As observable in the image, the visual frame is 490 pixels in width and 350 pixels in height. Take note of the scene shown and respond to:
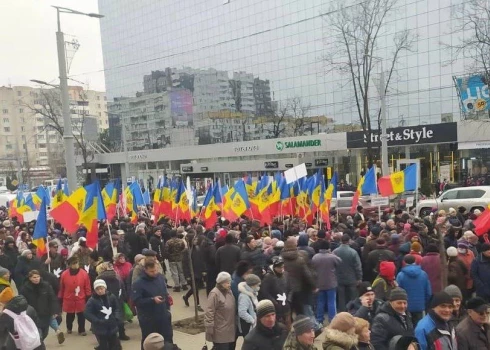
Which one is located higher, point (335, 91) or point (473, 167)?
point (335, 91)

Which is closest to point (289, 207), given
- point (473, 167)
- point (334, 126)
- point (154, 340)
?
point (154, 340)

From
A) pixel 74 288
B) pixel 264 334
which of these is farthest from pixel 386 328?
pixel 74 288

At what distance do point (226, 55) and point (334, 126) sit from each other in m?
17.0

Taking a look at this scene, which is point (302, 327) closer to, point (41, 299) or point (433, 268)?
point (433, 268)

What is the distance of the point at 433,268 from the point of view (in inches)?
297

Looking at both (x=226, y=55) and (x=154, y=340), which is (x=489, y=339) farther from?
(x=226, y=55)

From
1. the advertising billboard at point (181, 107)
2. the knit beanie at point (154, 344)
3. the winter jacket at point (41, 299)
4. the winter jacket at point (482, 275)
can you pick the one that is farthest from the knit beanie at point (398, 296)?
the advertising billboard at point (181, 107)

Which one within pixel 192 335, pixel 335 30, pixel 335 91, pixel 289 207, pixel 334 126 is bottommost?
pixel 192 335

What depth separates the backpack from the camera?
5.38 meters

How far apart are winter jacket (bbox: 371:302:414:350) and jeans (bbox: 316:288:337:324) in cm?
353

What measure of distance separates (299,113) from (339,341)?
43.6 m

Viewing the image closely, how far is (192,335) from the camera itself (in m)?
8.38

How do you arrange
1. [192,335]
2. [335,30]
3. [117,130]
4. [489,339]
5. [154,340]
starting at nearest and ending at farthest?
[154,340]
[489,339]
[192,335]
[335,30]
[117,130]

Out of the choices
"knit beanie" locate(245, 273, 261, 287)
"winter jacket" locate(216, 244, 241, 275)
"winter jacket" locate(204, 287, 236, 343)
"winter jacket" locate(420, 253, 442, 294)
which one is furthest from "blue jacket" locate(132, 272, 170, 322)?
"winter jacket" locate(420, 253, 442, 294)
